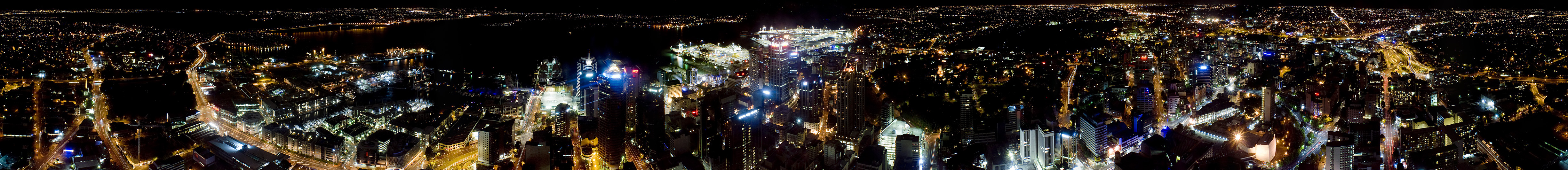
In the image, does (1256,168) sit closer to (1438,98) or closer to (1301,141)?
(1301,141)

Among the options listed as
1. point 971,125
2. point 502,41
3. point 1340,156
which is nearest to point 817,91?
point 971,125

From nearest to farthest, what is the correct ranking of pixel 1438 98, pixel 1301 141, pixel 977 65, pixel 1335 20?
A: pixel 1301 141, pixel 1438 98, pixel 977 65, pixel 1335 20

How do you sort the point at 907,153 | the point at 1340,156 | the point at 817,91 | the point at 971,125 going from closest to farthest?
the point at 1340,156, the point at 907,153, the point at 971,125, the point at 817,91

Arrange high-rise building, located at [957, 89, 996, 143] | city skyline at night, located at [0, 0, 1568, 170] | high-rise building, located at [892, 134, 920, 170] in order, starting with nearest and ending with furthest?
high-rise building, located at [892, 134, 920, 170]
city skyline at night, located at [0, 0, 1568, 170]
high-rise building, located at [957, 89, 996, 143]

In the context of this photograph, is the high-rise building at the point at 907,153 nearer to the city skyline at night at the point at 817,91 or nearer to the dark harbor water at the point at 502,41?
the city skyline at night at the point at 817,91

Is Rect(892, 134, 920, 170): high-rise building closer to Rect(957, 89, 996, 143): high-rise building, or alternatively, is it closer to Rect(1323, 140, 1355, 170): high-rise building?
Rect(957, 89, 996, 143): high-rise building

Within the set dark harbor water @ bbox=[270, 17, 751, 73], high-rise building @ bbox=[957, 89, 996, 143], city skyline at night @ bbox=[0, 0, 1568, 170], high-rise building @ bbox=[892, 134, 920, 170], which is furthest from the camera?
dark harbor water @ bbox=[270, 17, 751, 73]

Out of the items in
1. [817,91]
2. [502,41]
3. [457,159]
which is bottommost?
[457,159]

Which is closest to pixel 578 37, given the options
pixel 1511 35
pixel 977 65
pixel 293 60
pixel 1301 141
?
pixel 293 60

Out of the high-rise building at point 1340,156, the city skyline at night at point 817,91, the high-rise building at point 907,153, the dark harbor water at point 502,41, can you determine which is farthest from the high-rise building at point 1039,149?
the dark harbor water at point 502,41

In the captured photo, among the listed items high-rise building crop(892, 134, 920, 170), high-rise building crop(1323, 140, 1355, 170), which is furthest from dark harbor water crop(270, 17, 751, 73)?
high-rise building crop(1323, 140, 1355, 170)

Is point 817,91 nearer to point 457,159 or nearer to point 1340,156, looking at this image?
point 457,159
